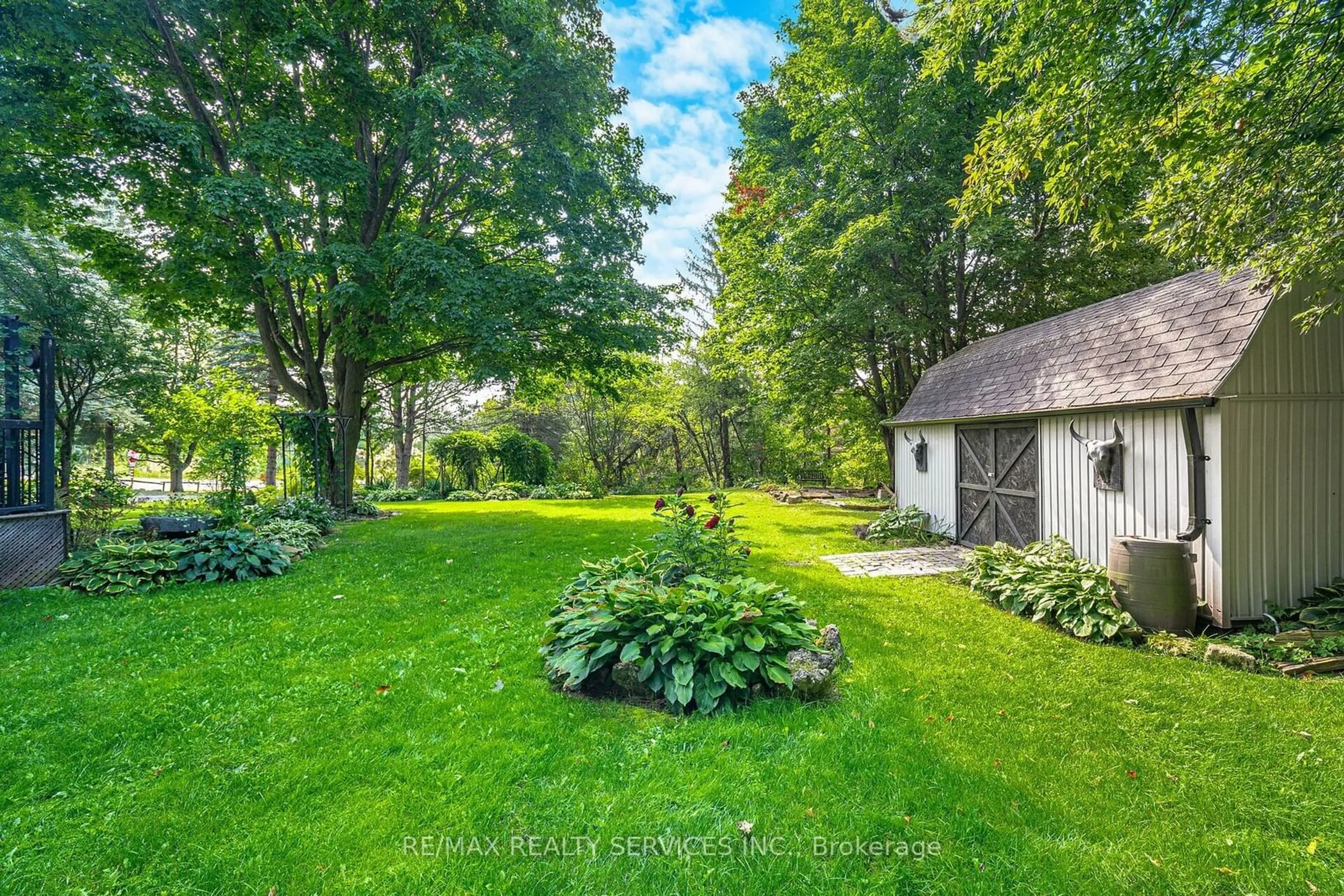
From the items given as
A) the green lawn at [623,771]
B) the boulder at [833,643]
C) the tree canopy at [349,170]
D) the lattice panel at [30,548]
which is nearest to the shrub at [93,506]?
the lattice panel at [30,548]

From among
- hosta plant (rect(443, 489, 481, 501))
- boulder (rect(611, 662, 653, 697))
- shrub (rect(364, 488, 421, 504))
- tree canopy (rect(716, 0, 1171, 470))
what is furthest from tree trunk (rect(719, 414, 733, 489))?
boulder (rect(611, 662, 653, 697))

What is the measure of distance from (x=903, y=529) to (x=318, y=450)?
1188 centimetres

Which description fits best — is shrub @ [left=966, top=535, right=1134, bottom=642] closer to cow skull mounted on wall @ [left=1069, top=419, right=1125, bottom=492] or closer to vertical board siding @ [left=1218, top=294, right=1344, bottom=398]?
cow skull mounted on wall @ [left=1069, top=419, right=1125, bottom=492]

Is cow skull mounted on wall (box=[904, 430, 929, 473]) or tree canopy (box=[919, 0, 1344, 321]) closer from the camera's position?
tree canopy (box=[919, 0, 1344, 321])

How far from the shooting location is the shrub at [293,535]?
23.4 ft

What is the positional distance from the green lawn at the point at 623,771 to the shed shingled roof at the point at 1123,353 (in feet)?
8.79

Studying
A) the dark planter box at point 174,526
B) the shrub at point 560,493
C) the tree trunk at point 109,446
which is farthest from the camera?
the shrub at point 560,493

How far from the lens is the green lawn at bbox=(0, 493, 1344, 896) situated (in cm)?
186

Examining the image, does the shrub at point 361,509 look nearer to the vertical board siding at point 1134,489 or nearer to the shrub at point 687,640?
the shrub at point 687,640

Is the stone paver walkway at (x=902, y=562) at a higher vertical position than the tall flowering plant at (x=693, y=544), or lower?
lower

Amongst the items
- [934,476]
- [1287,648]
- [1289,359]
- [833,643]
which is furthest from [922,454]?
[833,643]

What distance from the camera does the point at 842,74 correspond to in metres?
11.0

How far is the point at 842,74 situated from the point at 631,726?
519 inches

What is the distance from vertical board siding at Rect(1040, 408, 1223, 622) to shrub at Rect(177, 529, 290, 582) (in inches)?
372
